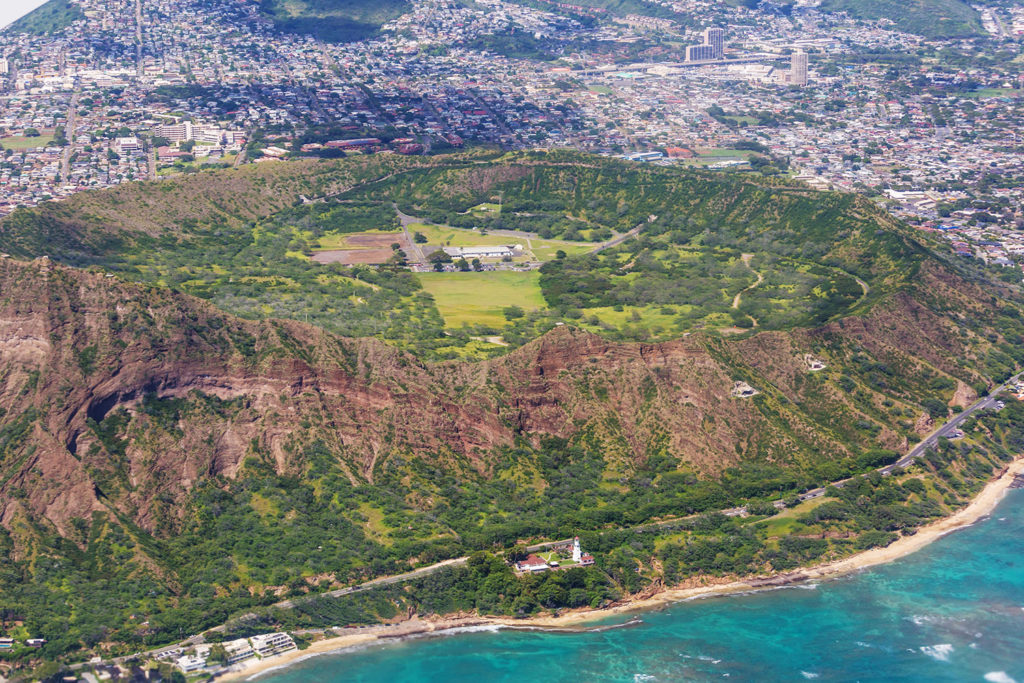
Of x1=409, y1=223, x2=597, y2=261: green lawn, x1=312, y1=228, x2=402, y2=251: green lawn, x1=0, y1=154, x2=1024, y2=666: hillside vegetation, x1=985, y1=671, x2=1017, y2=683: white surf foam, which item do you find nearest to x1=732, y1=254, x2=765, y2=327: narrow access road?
x1=0, y1=154, x2=1024, y2=666: hillside vegetation

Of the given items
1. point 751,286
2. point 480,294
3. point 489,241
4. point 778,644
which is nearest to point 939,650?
point 778,644

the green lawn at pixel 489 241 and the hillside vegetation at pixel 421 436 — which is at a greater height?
the hillside vegetation at pixel 421 436

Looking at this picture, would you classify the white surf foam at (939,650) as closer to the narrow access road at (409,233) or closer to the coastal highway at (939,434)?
the coastal highway at (939,434)

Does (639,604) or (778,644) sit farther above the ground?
(778,644)

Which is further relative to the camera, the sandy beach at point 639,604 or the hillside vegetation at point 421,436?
the hillside vegetation at point 421,436

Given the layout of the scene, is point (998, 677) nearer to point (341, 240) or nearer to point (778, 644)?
point (778, 644)

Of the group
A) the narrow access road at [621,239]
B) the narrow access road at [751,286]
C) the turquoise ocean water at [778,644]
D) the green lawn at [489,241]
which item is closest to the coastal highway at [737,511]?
the turquoise ocean water at [778,644]
